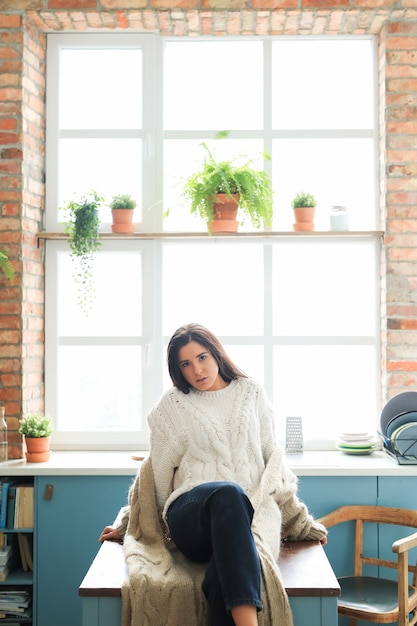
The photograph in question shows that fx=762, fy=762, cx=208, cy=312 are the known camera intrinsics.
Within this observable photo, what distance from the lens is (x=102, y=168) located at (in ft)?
13.0

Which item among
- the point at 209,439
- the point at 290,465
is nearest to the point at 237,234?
the point at 290,465

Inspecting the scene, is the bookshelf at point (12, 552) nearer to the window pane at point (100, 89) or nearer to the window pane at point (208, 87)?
the window pane at point (100, 89)

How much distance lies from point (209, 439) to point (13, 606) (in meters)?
1.36

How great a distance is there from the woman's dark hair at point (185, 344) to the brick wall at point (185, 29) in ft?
3.41

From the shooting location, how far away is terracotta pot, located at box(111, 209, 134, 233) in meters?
3.80

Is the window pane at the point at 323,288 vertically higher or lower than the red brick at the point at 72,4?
lower

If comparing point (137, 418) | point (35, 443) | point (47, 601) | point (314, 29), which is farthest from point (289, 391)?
point (314, 29)

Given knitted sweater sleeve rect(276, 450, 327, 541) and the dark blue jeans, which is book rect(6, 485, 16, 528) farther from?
knitted sweater sleeve rect(276, 450, 327, 541)

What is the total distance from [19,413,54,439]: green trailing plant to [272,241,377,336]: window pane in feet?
4.06

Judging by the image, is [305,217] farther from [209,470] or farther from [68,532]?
[68,532]

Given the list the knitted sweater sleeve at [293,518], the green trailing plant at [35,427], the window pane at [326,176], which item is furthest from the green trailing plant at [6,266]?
the knitted sweater sleeve at [293,518]

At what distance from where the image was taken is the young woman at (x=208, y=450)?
2.39 metres

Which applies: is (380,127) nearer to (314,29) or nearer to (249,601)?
(314,29)

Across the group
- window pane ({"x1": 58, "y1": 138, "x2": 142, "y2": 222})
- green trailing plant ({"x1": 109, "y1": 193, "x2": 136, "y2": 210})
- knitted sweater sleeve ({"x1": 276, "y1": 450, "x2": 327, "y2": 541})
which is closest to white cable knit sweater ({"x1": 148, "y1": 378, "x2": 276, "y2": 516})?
knitted sweater sleeve ({"x1": 276, "y1": 450, "x2": 327, "y2": 541})
